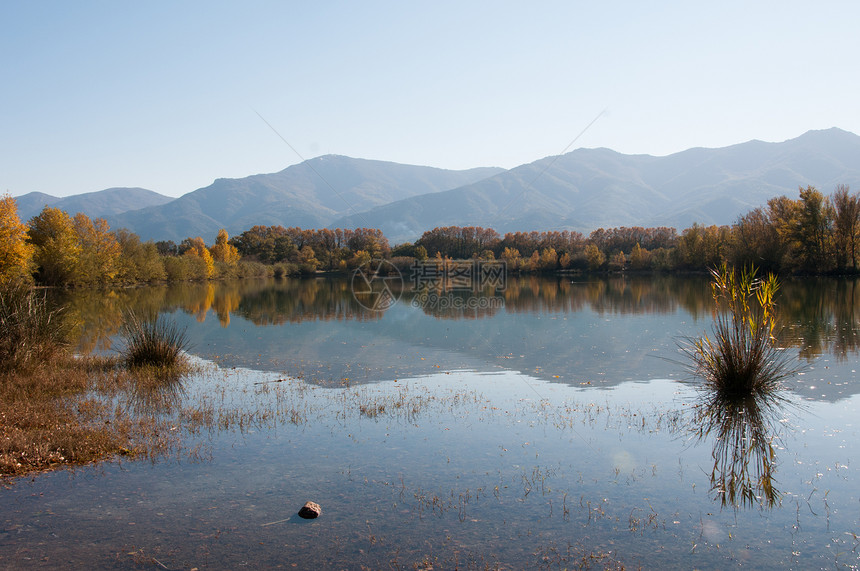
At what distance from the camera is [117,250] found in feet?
205

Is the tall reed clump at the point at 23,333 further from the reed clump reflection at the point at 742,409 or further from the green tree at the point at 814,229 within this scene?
the green tree at the point at 814,229

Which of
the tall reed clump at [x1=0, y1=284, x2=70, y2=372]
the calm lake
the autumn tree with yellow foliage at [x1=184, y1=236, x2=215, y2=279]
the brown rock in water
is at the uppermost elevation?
the autumn tree with yellow foliage at [x1=184, y1=236, x2=215, y2=279]

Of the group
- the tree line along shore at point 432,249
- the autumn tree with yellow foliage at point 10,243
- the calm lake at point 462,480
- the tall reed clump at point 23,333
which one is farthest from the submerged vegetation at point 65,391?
the autumn tree with yellow foliage at point 10,243

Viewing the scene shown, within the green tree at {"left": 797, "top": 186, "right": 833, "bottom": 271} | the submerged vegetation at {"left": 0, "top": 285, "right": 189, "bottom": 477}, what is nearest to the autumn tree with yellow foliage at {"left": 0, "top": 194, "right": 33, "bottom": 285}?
the submerged vegetation at {"left": 0, "top": 285, "right": 189, "bottom": 477}

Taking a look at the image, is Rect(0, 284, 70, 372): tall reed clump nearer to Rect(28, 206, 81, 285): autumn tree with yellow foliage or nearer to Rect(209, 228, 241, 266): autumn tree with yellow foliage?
Rect(28, 206, 81, 285): autumn tree with yellow foliage

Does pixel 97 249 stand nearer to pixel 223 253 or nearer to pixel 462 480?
pixel 223 253

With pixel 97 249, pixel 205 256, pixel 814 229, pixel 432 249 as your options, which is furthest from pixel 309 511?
pixel 432 249

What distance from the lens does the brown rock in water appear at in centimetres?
597

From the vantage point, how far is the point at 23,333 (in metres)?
12.2

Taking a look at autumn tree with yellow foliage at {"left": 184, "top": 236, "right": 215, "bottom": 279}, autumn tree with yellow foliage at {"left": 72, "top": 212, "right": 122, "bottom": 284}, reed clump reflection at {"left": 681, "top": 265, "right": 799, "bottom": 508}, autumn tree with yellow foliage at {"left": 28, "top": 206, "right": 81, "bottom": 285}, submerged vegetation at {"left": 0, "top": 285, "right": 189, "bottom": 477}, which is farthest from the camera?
autumn tree with yellow foliage at {"left": 184, "top": 236, "right": 215, "bottom": 279}

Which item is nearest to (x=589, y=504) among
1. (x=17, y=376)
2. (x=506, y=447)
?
(x=506, y=447)

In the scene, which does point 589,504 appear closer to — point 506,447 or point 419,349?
point 506,447

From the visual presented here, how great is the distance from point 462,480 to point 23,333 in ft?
36.4

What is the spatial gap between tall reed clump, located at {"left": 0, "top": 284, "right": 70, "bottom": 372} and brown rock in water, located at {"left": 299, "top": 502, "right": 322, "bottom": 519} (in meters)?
9.46
